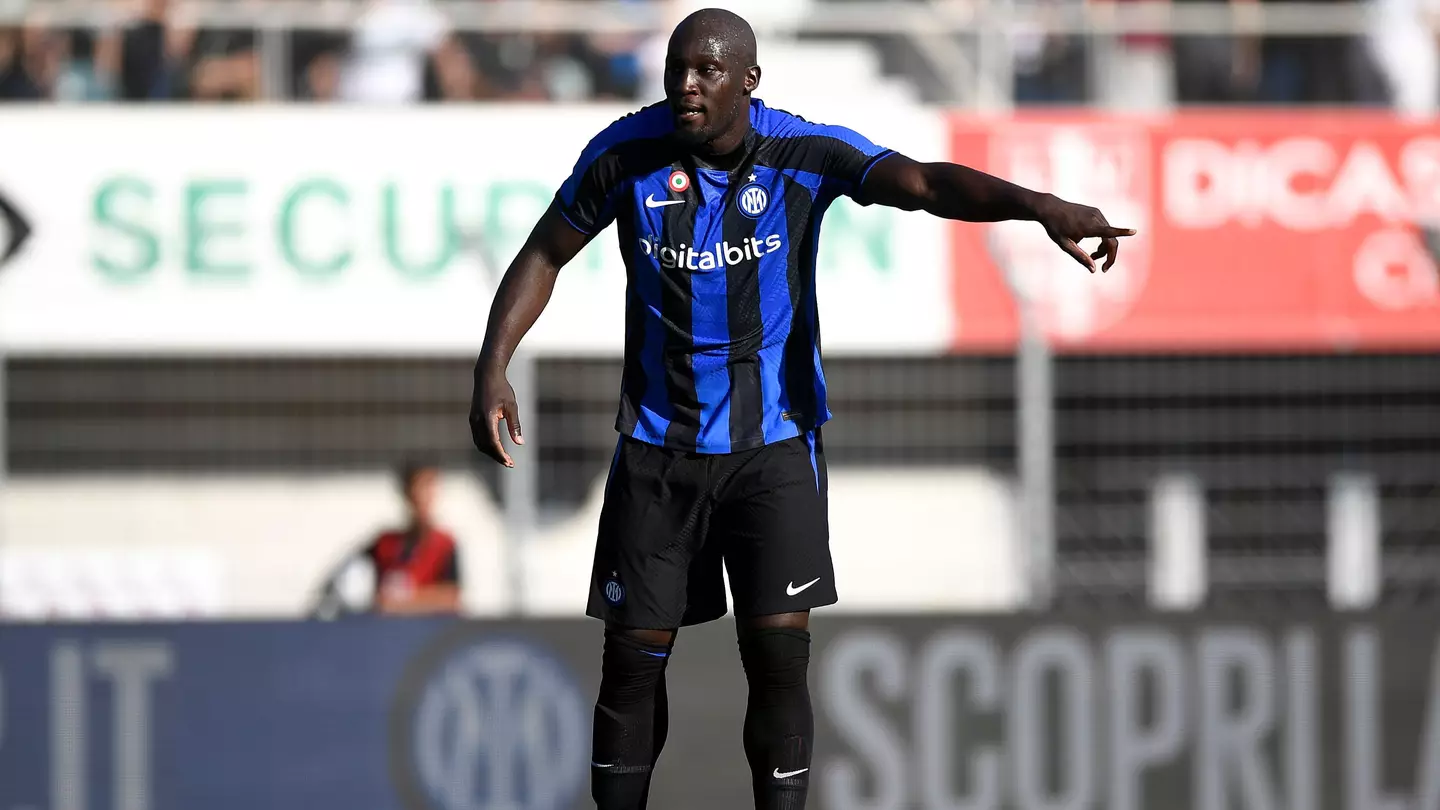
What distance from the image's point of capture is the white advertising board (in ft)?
30.6

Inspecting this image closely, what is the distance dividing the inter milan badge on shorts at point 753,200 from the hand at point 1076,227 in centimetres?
73

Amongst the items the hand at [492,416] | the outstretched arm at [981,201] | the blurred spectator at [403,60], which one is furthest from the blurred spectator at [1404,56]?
the hand at [492,416]

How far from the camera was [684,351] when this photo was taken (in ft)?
15.8

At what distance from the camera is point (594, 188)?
15.7 feet

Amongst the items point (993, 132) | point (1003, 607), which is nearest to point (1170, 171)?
point (993, 132)

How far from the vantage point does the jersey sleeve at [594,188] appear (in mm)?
4762

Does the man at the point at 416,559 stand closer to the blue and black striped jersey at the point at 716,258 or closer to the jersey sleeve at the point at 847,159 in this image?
the blue and black striped jersey at the point at 716,258

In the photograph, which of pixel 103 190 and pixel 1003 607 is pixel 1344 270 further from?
pixel 103 190

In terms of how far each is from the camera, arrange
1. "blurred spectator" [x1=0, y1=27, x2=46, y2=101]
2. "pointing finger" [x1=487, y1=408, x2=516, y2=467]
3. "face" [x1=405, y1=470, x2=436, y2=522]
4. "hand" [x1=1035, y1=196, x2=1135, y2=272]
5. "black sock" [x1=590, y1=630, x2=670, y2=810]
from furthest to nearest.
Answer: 1. "blurred spectator" [x1=0, y1=27, x2=46, y2=101]
2. "face" [x1=405, y1=470, x2=436, y2=522]
3. "black sock" [x1=590, y1=630, x2=670, y2=810]
4. "pointing finger" [x1=487, y1=408, x2=516, y2=467]
5. "hand" [x1=1035, y1=196, x2=1135, y2=272]

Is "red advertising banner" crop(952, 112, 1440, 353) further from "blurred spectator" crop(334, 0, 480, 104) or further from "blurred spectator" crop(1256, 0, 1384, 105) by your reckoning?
"blurred spectator" crop(334, 0, 480, 104)

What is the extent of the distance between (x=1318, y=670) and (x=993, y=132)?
309 centimetres

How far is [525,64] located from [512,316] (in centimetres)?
563

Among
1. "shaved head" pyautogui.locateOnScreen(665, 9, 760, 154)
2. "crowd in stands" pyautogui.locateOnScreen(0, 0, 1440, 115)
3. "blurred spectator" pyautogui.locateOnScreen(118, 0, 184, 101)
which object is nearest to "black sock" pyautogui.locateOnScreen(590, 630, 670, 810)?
"shaved head" pyautogui.locateOnScreen(665, 9, 760, 154)

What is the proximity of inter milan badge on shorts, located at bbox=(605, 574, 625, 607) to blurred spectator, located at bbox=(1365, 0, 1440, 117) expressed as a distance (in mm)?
7031
